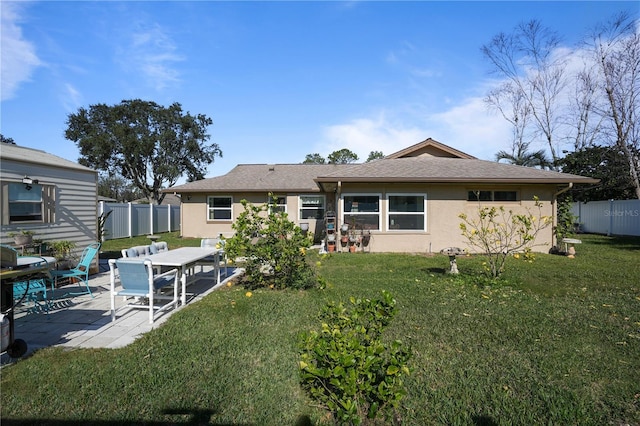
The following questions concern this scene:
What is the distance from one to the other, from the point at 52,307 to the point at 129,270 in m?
1.93

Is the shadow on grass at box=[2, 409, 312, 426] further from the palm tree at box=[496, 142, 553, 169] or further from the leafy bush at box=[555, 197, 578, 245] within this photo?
the palm tree at box=[496, 142, 553, 169]

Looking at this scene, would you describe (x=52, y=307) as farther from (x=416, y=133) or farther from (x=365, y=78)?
(x=416, y=133)

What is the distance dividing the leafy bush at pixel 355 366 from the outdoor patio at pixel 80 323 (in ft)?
9.28

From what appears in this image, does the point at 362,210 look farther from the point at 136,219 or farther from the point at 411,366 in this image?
the point at 136,219

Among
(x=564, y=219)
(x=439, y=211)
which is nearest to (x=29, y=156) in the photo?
(x=439, y=211)

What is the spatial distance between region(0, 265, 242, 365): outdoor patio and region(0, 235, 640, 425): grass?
0.96ft

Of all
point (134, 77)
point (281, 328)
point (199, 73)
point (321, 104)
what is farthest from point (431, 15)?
point (281, 328)

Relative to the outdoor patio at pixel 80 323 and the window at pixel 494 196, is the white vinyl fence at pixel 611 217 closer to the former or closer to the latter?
the window at pixel 494 196

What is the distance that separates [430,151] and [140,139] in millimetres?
26672

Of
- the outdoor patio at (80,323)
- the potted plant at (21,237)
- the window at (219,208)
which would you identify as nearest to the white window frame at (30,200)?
the potted plant at (21,237)

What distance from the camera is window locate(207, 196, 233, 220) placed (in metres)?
16.7

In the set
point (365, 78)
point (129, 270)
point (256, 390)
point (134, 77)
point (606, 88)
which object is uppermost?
point (606, 88)

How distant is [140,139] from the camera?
1160 inches

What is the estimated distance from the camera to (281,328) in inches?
171
